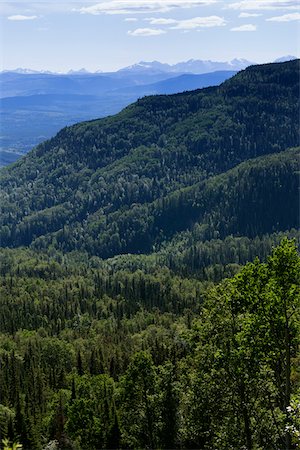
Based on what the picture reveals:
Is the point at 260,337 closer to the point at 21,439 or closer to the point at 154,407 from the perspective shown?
the point at 154,407

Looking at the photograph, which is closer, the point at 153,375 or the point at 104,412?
the point at 153,375

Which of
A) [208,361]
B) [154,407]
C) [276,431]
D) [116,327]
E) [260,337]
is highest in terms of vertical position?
[260,337]

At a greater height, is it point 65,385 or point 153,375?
point 153,375

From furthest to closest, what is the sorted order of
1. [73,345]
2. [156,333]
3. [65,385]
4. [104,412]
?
[156,333] → [73,345] → [65,385] → [104,412]

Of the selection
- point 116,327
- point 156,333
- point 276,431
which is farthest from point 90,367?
point 276,431

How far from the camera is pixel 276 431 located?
3550 cm

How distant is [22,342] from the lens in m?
157

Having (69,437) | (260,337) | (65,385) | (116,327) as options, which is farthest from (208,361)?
(116,327)

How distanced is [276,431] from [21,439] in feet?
133

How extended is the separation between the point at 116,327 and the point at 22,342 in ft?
116

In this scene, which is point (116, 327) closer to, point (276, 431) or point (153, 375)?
point (153, 375)

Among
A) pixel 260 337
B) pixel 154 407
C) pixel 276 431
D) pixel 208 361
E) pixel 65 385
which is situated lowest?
pixel 65 385

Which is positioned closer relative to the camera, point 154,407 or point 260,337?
point 260,337

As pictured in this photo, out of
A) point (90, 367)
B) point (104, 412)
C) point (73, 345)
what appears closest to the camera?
point (104, 412)
